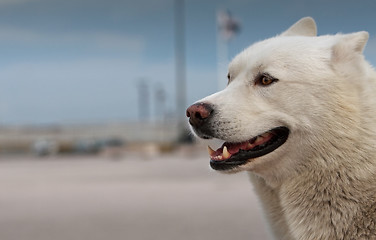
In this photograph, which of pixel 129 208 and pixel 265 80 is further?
pixel 129 208

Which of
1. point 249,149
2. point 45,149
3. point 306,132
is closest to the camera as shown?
point 306,132

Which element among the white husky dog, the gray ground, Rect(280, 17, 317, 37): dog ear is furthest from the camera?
the gray ground

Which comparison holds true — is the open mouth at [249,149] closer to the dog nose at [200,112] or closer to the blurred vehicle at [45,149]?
the dog nose at [200,112]

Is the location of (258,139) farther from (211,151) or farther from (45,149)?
(45,149)

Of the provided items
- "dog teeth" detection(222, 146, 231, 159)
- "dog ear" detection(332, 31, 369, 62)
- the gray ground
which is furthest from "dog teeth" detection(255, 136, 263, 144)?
the gray ground

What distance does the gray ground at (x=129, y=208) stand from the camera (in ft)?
28.2

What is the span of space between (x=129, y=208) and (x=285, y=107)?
8.08 m

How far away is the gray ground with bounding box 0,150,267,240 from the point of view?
859cm

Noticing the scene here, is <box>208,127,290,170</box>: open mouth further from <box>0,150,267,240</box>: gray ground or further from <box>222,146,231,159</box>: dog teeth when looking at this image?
<box>0,150,267,240</box>: gray ground

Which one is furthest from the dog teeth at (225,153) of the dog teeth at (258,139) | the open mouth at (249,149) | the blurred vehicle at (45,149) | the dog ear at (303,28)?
the blurred vehicle at (45,149)

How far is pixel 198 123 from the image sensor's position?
135 inches

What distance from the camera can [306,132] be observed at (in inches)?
130

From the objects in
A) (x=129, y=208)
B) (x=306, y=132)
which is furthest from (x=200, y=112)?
(x=129, y=208)

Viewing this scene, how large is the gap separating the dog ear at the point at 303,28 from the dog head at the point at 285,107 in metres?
0.70
